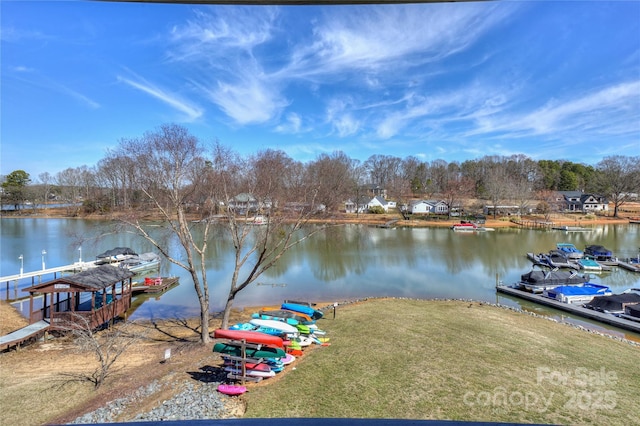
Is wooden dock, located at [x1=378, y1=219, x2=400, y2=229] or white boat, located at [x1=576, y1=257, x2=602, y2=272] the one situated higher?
wooden dock, located at [x1=378, y1=219, x2=400, y2=229]

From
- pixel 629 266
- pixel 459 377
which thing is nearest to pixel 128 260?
pixel 459 377

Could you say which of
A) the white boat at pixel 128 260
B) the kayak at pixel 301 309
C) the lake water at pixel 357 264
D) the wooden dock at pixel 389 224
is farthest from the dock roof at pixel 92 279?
the wooden dock at pixel 389 224

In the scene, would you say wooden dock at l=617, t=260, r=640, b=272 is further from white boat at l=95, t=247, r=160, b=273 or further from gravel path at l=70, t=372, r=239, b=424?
white boat at l=95, t=247, r=160, b=273

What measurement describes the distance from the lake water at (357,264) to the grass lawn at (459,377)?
532cm

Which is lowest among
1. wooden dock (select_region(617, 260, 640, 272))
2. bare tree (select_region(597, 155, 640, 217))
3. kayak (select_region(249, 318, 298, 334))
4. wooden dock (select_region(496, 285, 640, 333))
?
wooden dock (select_region(496, 285, 640, 333))

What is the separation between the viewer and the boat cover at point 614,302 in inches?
461

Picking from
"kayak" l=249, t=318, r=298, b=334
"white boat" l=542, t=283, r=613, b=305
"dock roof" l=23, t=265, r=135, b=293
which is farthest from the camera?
"white boat" l=542, t=283, r=613, b=305

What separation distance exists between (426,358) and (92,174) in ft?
204

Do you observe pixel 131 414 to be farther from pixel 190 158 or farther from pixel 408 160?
pixel 408 160

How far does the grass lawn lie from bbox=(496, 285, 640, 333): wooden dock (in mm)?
2625

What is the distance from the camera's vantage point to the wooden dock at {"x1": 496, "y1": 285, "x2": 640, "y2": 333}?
417 inches

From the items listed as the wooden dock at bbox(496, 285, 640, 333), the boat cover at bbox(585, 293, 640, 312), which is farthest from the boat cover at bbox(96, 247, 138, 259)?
the boat cover at bbox(585, 293, 640, 312)

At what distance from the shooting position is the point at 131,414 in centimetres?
435

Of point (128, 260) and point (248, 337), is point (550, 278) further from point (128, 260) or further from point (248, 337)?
point (128, 260)
